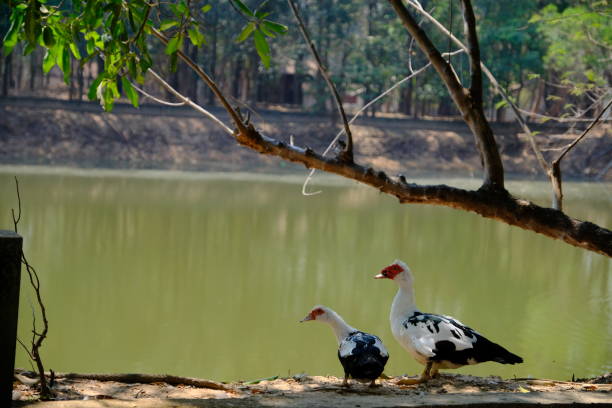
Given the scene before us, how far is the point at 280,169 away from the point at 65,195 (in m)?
9.29

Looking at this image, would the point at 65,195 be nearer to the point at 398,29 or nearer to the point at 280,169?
the point at 280,169

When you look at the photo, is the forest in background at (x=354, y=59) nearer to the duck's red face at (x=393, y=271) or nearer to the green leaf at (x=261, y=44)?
the duck's red face at (x=393, y=271)

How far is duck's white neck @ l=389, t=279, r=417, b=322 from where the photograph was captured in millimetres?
4441

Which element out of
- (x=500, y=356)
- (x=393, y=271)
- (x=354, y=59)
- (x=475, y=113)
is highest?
(x=354, y=59)

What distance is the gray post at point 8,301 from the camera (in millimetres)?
2465

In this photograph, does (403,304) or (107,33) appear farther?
(403,304)

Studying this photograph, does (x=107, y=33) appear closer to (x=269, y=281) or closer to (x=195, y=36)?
(x=195, y=36)

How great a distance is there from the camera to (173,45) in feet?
10.3

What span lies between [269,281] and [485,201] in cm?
551

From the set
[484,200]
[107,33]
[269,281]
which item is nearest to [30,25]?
[107,33]

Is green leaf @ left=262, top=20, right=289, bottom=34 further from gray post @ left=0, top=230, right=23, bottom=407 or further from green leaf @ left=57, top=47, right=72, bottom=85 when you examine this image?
gray post @ left=0, top=230, right=23, bottom=407

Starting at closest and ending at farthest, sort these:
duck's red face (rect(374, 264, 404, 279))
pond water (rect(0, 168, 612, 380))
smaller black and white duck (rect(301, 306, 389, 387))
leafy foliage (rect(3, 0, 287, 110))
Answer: leafy foliage (rect(3, 0, 287, 110)) → smaller black and white duck (rect(301, 306, 389, 387)) → duck's red face (rect(374, 264, 404, 279)) → pond water (rect(0, 168, 612, 380))

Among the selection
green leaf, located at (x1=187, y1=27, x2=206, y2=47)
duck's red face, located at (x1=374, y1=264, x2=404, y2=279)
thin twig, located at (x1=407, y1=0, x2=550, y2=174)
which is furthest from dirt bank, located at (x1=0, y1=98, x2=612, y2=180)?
green leaf, located at (x1=187, y1=27, x2=206, y2=47)

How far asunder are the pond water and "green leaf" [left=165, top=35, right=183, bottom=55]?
132cm
